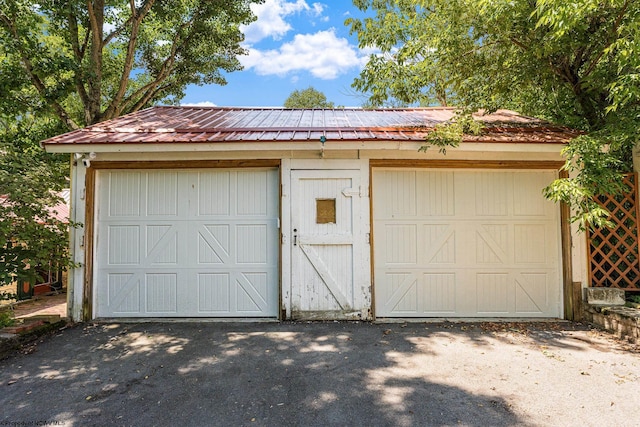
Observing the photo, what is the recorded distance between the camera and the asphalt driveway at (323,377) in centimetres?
221

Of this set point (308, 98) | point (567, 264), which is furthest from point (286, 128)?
point (308, 98)

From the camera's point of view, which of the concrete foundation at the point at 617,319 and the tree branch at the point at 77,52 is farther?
the tree branch at the point at 77,52

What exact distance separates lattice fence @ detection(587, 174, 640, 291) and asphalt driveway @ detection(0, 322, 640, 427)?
87cm

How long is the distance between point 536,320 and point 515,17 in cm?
404

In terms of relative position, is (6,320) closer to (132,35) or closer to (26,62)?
(26,62)

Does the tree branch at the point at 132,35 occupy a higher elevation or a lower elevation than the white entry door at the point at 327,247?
higher

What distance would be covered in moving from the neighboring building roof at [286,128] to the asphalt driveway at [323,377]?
92.8 inches

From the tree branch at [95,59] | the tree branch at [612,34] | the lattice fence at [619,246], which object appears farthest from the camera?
the tree branch at [95,59]

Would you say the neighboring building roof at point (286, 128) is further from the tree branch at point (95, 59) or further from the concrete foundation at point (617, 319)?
the tree branch at point (95, 59)

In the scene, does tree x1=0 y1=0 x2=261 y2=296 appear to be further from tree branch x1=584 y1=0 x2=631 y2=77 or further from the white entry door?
tree branch x1=584 y1=0 x2=631 y2=77

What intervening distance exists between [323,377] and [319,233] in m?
1.96

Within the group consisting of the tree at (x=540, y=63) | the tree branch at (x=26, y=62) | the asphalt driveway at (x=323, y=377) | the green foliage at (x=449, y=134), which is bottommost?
the asphalt driveway at (x=323, y=377)

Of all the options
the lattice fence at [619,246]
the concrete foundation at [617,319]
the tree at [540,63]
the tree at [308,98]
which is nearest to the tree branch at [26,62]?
the tree at [540,63]

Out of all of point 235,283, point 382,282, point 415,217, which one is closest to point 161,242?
point 235,283
